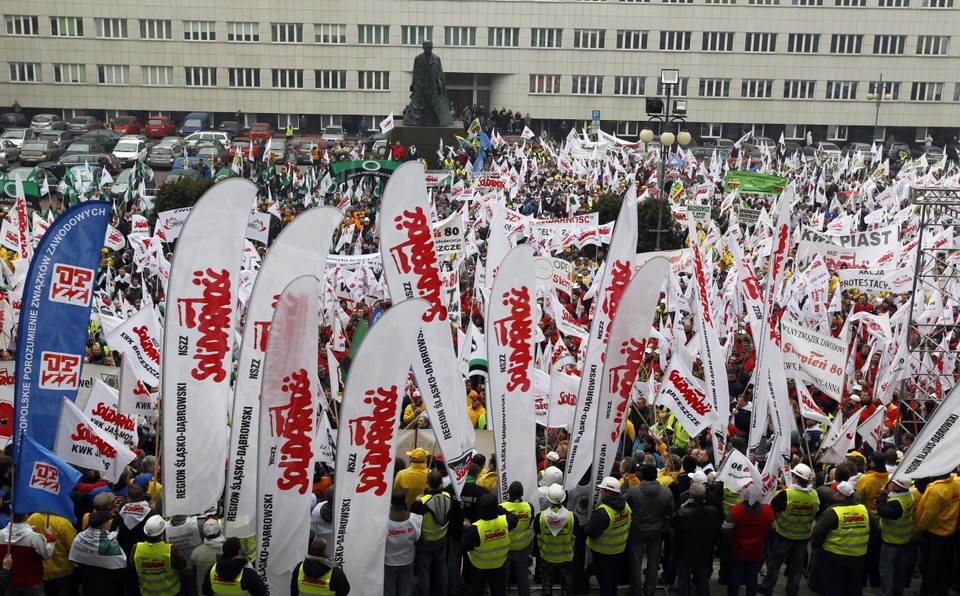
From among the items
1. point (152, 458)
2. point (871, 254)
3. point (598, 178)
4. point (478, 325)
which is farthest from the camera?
point (598, 178)

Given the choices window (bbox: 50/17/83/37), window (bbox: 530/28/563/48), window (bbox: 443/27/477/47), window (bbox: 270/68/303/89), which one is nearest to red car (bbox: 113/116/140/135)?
window (bbox: 50/17/83/37)

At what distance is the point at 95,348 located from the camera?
14.3 m

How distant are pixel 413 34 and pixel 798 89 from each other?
22652mm

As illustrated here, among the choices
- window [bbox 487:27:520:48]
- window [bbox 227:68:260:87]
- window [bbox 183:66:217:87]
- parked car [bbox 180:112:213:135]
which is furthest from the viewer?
window [bbox 487:27:520:48]

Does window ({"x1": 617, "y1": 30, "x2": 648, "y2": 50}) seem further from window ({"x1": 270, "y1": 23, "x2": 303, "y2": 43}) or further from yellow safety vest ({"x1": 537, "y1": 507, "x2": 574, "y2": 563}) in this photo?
yellow safety vest ({"x1": 537, "y1": 507, "x2": 574, "y2": 563})

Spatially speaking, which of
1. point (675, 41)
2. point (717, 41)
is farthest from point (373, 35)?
point (717, 41)

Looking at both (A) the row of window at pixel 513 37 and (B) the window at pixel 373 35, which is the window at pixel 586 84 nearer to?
(A) the row of window at pixel 513 37

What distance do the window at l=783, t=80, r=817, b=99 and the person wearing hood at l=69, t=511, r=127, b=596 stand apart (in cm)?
5817

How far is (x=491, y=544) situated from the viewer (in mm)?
8555

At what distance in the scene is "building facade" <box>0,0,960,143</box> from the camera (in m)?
57.8

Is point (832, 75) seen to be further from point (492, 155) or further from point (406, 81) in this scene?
point (492, 155)

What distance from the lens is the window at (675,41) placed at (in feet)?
195

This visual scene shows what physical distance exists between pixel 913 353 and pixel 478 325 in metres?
5.97

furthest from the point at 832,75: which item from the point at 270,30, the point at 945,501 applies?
the point at 945,501
